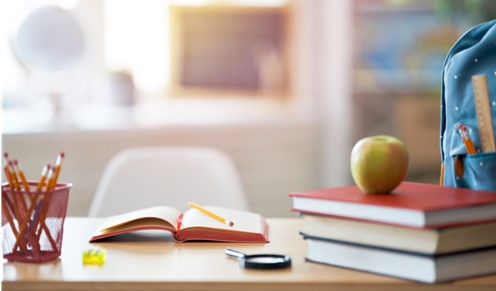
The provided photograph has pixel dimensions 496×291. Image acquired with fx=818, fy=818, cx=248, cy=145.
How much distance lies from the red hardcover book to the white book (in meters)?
0.04

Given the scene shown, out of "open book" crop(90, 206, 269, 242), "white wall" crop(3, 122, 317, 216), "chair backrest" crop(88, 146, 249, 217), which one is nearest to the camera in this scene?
"open book" crop(90, 206, 269, 242)

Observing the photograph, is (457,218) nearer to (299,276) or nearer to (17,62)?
(299,276)

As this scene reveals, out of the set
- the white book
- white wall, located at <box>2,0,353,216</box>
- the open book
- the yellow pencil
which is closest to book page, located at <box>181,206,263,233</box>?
the open book

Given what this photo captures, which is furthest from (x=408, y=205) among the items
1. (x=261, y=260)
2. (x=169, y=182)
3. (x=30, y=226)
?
(x=169, y=182)

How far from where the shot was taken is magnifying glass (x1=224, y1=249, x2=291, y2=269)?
1097 millimetres

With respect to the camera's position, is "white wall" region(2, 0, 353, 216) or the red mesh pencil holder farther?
"white wall" region(2, 0, 353, 216)

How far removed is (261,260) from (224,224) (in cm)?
22

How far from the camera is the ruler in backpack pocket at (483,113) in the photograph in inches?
48.0

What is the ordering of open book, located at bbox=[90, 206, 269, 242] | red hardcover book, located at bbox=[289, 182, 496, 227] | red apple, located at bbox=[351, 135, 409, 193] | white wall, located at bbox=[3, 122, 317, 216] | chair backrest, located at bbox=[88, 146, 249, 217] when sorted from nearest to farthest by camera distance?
red hardcover book, located at bbox=[289, 182, 496, 227], red apple, located at bbox=[351, 135, 409, 193], open book, located at bbox=[90, 206, 269, 242], chair backrest, located at bbox=[88, 146, 249, 217], white wall, located at bbox=[3, 122, 317, 216]

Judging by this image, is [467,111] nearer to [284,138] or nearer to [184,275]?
[184,275]

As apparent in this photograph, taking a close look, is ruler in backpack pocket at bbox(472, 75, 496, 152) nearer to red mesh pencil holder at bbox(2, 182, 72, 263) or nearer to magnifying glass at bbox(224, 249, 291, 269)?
magnifying glass at bbox(224, 249, 291, 269)

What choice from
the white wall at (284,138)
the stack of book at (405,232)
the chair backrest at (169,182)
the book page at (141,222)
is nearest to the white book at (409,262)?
the stack of book at (405,232)

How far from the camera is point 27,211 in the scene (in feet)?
3.84

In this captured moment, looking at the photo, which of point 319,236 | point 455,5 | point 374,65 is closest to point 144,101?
point 374,65
